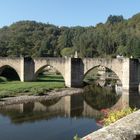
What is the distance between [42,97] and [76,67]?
11105 mm

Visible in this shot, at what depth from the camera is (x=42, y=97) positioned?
40.2 meters

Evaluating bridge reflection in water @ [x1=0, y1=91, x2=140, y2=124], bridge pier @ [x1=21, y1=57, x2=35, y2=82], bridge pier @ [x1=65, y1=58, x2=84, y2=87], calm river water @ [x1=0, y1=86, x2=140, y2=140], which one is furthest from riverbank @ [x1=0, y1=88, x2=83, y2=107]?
bridge pier @ [x1=21, y1=57, x2=35, y2=82]

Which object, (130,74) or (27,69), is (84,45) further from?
(130,74)

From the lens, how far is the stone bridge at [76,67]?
46.4 m

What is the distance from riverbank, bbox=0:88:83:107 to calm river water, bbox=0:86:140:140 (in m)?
1.16

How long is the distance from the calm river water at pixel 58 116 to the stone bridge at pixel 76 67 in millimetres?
3214

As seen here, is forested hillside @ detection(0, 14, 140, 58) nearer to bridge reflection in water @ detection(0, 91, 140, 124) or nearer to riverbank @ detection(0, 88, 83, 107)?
riverbank @ detection(0, 88, 83, 107)

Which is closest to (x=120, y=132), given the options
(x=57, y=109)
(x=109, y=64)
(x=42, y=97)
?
(x=57, y=109)

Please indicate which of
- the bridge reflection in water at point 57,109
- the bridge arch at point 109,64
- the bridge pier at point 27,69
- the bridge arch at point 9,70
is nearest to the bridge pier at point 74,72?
the bridge arch at point 109,64

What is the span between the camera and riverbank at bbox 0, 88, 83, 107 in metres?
36.5

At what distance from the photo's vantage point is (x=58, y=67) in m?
52.4

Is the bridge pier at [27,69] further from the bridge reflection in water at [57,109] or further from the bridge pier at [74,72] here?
the bridge reflection in water at [57,109]

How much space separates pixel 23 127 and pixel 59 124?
9.28 ft

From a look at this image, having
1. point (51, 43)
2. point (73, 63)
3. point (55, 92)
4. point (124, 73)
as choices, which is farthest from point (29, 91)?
point (51, 43)
